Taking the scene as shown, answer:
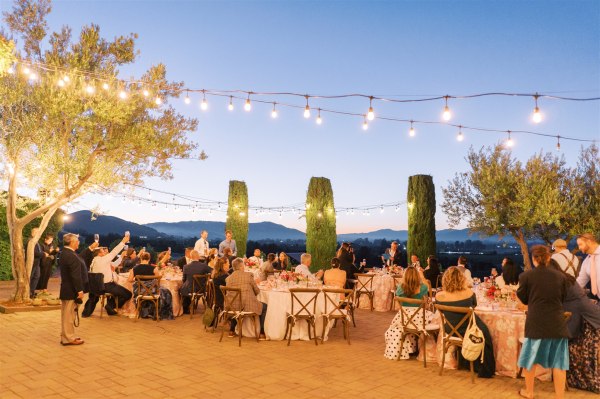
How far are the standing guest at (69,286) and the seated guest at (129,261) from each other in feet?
10.6

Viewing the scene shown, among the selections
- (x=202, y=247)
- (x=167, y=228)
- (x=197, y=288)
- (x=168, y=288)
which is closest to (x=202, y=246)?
(x=202, y=247)

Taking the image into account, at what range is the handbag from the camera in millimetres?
5078

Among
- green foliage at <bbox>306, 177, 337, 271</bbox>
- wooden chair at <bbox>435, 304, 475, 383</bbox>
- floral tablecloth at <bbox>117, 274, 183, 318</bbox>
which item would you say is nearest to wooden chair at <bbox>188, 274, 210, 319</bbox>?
floral tablecloth at <bbox>117, 274, 183, 318</bbox>

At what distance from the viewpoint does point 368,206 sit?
18.5 meters

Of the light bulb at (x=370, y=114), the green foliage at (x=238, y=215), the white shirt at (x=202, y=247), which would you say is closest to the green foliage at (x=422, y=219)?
the green foliage at (x=238, y=215)

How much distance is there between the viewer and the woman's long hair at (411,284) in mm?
6172

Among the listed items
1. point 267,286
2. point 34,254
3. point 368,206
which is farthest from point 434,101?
point 368,206

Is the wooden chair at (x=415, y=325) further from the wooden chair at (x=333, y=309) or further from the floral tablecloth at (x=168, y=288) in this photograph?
the floral tablecloth at (x=168, y=288)

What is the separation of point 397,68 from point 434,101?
658 cm

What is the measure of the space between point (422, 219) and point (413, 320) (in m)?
9.96

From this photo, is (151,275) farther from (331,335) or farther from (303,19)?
(303,19)

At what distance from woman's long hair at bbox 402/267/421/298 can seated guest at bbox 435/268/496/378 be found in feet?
2.33

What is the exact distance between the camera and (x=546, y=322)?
4363mm

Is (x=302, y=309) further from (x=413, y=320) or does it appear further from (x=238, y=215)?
(x=238, y=215)
